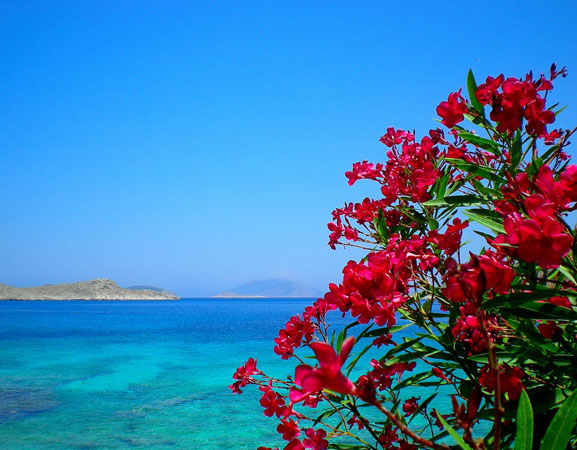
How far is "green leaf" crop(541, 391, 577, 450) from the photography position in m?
0.64

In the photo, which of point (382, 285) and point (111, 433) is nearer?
point (382, 285)

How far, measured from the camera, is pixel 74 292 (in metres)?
70.6

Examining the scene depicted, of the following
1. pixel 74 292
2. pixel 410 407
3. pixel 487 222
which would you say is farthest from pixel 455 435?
pixel 74 292

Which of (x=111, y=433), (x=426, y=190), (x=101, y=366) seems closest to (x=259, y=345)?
(x=101, y=366)

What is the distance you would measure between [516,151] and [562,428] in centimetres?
59

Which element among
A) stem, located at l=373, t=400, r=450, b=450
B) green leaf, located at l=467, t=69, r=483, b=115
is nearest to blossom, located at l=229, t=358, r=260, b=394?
green leaf, located at l=467, t=69, r=483, b=115

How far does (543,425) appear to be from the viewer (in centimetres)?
96

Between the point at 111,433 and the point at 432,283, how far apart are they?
6.38 metres

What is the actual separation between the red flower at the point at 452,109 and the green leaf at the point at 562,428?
23.9 inches

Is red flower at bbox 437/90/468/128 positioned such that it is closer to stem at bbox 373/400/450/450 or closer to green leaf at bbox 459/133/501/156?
green leaf at bbox 459/133/501/156

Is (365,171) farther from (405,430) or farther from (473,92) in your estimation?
(405,430)

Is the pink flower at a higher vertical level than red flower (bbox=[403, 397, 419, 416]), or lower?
higher

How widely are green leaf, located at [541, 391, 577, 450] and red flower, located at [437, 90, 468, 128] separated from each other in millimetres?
607

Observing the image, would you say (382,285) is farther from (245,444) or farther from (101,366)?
(101,366)
